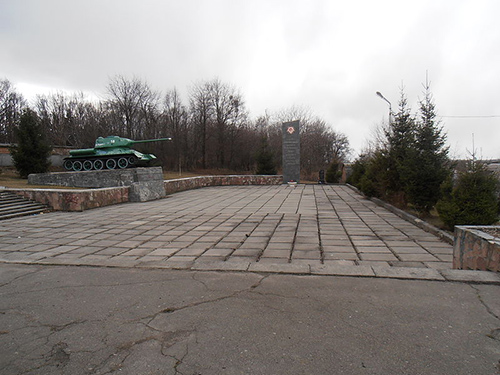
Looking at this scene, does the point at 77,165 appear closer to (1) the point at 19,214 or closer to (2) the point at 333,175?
(1) the point at 19,214

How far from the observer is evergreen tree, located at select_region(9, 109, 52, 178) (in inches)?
778

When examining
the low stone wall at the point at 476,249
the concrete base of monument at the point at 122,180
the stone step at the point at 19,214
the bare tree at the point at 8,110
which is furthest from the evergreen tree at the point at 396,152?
the bare tree at the point at 8,110

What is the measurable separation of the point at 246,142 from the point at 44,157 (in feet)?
76.7

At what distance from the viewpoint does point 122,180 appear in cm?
1441

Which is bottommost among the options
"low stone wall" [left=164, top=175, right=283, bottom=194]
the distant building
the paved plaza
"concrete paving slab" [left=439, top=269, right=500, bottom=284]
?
the paved plaza

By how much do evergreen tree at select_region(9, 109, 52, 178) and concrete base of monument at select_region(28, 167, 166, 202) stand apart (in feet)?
11.2

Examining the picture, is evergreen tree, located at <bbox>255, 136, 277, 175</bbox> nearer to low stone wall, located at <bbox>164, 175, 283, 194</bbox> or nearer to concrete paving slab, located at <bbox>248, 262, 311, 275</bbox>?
low stone wall, located at <bbox>164, 175, 283, 194</bbox>

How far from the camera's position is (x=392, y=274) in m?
3.68

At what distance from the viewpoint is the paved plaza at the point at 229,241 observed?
4.33 metres

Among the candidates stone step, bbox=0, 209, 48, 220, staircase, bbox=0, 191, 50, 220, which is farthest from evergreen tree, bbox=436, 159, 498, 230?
staircase, bbox=0, 191, 50, 220

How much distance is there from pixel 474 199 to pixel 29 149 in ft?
74.3

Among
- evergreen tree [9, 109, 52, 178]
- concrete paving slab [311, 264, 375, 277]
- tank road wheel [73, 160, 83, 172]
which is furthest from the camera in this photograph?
evergreen tree [9, 109, 52, 178]

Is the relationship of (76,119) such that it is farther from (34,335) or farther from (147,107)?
(34,335)

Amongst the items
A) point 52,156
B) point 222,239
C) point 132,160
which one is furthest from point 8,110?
point 222,239
